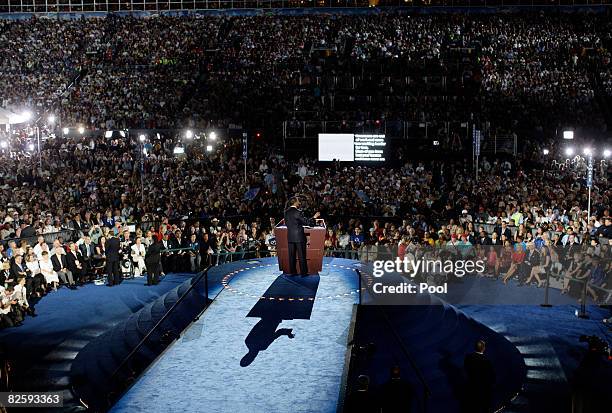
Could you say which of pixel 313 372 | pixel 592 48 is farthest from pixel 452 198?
pixel 592 48

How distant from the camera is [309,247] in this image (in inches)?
531

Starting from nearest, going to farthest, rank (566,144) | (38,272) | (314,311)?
(314,311) → (38,272) → (566,144)

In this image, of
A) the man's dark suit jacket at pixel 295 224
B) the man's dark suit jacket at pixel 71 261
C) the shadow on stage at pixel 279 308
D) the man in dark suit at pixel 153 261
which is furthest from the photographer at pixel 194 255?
the man's dark suit jacket at pixel 295 224

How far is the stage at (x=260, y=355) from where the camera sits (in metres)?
8.28

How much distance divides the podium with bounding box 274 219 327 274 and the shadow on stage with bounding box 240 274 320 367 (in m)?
0.26

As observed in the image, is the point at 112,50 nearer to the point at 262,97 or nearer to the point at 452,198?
the point at 262,97

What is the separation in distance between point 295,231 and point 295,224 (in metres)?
0.15

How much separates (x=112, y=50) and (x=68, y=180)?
16399 mm

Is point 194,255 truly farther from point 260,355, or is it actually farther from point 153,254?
point 260,355

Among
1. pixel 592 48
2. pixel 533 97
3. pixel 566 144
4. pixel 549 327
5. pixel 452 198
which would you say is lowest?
pixel 549 327

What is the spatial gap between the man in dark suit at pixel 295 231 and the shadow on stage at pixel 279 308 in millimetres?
554

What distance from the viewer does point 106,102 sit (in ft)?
109

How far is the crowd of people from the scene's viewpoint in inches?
1211

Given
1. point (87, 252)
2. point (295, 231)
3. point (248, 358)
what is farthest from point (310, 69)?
point (248, 358)
